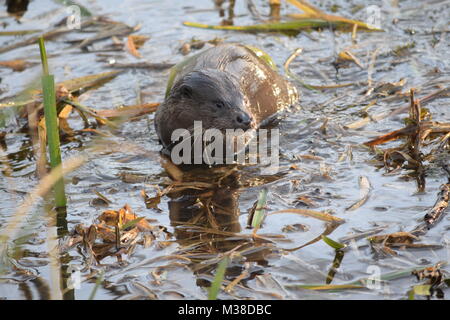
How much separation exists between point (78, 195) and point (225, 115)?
118 centimetres

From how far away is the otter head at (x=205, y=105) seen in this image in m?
5.28

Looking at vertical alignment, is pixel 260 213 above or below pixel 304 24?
below

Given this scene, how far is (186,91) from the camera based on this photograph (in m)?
5.51

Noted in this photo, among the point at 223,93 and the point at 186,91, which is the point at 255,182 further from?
the point at 186,91

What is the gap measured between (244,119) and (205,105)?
0.39 meters

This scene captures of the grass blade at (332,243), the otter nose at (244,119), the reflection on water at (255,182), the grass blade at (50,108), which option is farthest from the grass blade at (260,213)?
the grass blade at (50,108)

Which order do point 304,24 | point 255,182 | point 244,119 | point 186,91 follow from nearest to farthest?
point 255,182 → point 244,119 → point 186,91 → point 304,24

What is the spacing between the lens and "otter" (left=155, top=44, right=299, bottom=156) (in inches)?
210

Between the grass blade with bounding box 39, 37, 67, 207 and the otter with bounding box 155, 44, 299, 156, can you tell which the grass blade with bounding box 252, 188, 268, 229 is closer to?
the otter with bounding box 155, 44, 299, 156

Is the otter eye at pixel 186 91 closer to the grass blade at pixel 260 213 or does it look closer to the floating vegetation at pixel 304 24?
the grass blade at pixel 260 213

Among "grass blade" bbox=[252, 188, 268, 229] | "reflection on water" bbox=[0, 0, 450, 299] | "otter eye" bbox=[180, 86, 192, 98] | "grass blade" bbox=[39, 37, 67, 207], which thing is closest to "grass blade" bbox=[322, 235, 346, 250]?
"reflection on water" bbox=[0, 0, 450, 299]

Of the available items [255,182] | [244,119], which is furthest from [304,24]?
[255,182]

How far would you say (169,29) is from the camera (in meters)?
8.28
